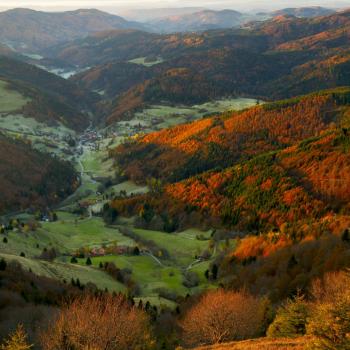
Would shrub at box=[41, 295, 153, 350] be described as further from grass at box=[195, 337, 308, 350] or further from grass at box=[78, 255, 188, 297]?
grass at box=[78, 255, 188, 297]

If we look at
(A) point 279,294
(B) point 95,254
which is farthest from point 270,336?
(B) point 95,254

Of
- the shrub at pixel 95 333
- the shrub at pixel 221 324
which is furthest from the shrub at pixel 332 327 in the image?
the shrub at pixel 95 333

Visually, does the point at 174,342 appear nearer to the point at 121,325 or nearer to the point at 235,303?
the point at 235,303

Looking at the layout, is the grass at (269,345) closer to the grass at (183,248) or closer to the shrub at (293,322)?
the shrub at (293,322)

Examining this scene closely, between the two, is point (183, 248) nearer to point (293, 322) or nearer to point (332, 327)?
point (293, 322)

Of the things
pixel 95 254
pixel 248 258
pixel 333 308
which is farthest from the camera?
pixel 95 254

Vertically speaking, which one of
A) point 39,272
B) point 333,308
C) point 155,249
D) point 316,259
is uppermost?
point 333,308

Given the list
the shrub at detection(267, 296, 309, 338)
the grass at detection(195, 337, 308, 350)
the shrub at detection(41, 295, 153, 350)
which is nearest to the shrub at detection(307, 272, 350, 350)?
the grass at detection(195, 337, 308, 350)

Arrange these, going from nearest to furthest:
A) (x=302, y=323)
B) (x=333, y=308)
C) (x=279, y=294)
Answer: (x=333, y=308), (x=302, y=323), (x=279, y=294)
